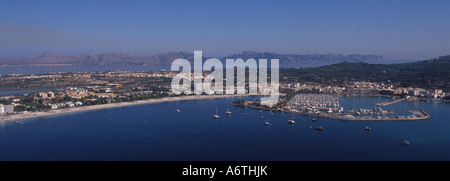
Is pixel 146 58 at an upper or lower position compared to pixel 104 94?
upper

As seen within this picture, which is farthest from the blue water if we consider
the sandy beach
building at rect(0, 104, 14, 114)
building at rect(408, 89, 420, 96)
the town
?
building at rect(408, 89, 420, 96)

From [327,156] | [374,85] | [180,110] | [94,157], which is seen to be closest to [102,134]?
[94,157]

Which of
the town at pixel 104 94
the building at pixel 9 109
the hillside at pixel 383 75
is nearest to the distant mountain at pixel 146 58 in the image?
the hillside at pixel 383 75

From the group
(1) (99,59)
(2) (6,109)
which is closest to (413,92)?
(2) (6,109)

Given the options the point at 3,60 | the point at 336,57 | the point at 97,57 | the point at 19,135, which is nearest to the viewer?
the point at 19,135

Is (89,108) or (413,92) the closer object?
(89,108)

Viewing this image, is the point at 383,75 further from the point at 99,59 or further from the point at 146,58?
the point at 99,59

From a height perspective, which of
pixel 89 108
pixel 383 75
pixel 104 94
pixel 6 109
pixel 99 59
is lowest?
pixel 89 108

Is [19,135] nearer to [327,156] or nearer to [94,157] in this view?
[94,157]

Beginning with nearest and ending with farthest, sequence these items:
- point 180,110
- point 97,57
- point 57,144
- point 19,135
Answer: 1. point 57,144
2. point 19,135
3. point 180,110
4. point 97,57
